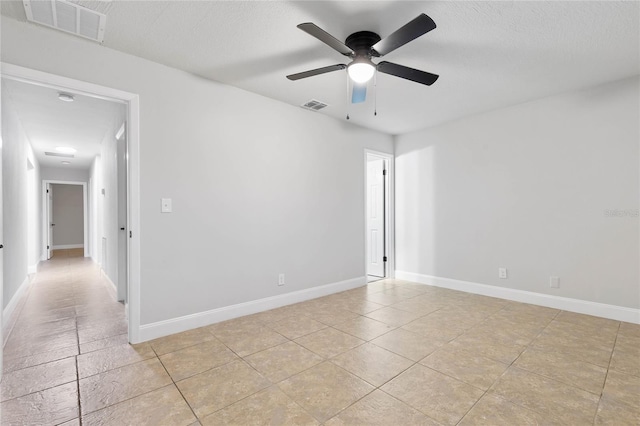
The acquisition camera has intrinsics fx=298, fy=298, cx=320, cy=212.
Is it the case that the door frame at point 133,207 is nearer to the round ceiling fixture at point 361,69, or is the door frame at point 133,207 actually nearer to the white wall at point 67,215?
the round ceiling fixture at point 361,69

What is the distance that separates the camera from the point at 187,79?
289 centimetres

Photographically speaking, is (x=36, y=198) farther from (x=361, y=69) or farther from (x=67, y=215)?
(x=361, y=69)

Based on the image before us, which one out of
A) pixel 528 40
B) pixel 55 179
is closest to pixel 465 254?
pixel 528 40

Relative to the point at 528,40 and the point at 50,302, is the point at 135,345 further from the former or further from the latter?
the point at 528,40

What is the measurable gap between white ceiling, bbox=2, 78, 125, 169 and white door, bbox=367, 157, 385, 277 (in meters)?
3.81

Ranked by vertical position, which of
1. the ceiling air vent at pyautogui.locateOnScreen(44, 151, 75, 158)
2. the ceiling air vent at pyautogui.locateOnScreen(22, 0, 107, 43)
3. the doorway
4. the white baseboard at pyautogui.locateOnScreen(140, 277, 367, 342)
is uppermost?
the ceiling air vent at pyautogui.locateOnScreen(22, 0, 107, 43)

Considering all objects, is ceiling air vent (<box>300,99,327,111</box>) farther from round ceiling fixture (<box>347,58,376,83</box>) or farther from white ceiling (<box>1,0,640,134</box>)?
round ceiling fixture (<box>347,58,376,83</box>)

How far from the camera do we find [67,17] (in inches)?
80.8

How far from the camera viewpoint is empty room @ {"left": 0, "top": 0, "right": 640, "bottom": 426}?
192 centimetres

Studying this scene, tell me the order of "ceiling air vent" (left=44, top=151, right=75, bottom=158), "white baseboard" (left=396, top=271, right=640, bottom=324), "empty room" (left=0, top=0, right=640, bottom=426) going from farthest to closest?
1. "ceiling air vent" (left=44, top=151, right=75, bottom=158)
2. "white baseboard" (left=396, top=271, right=640, bottom=324)
3. "empty room" (left=0, top=0, right=640, bottom=426)

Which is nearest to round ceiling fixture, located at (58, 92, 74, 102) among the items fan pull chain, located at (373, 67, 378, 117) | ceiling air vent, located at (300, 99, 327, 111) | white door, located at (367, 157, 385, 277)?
ceiling air vent, located at (300, 99, 327, 111)

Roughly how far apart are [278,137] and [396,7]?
1.98 m

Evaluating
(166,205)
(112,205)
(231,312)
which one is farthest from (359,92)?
(112,205)

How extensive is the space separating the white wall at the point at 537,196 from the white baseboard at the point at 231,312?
1.70 m
